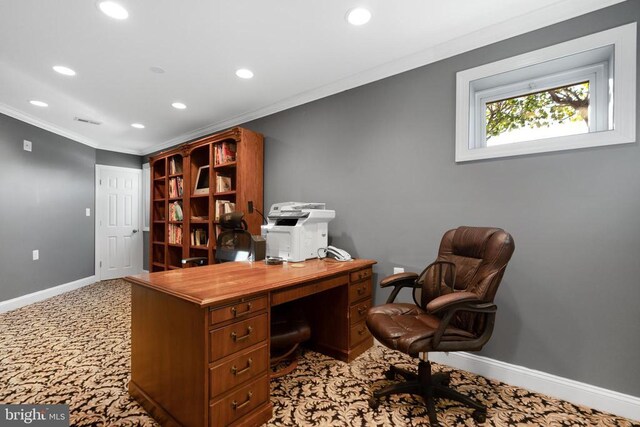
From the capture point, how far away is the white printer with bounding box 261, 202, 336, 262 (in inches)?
93.5

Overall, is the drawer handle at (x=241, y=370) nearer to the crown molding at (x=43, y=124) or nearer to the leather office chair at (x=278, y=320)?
the leather office chair at (x=278, y=320)

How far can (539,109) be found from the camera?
2102mm

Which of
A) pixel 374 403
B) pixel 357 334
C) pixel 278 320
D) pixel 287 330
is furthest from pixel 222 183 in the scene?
pixel 374 403

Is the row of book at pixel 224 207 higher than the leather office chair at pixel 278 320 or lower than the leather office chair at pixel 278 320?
higher

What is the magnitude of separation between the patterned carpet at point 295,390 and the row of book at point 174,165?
2491 millimetres

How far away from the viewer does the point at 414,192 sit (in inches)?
96.3

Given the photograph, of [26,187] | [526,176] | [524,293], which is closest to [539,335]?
[524,293]

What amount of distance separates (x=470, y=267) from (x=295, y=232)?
130 centimetres

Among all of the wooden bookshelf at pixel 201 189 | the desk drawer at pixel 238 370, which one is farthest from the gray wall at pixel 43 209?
the desk drawer at pixel 238 370

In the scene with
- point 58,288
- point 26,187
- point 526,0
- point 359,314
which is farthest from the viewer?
point 58,288

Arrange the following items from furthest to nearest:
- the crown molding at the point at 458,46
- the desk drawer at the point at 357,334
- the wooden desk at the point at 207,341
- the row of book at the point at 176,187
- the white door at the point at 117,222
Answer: the white door at the point at 117,222 → the row of book at the point at 176,187 → the desk drawer at the point at 357,334 → the crown molding at the point at 458,46 → the wooden desk at the point at 207,341

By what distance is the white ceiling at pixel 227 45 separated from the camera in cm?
187

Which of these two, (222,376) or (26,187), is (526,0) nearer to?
(222,376)

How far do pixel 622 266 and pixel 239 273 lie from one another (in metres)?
2.35
